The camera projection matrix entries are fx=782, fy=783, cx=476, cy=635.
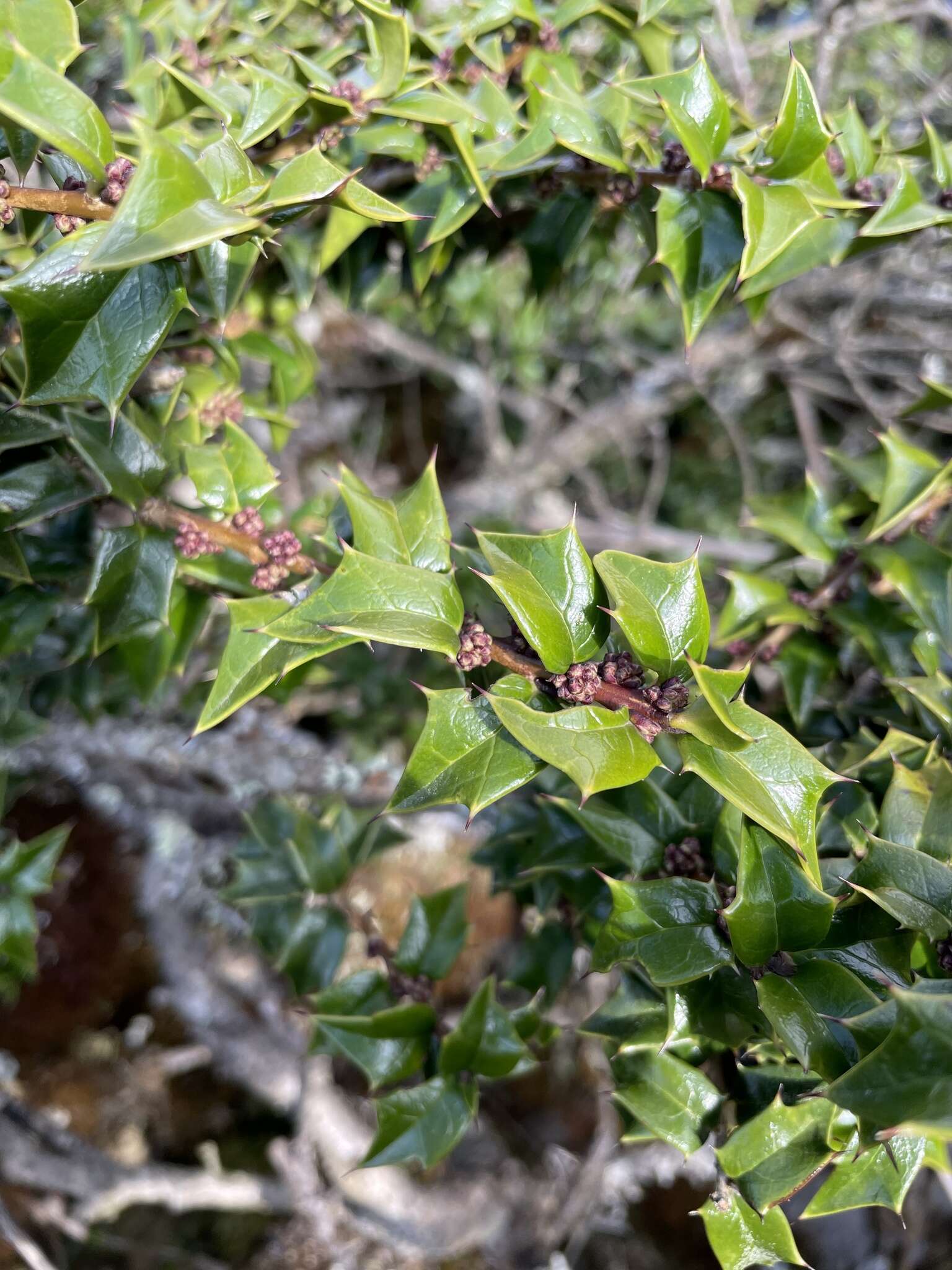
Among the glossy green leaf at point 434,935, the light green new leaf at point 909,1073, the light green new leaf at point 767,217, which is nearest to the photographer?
the light green new leaf at point 909,1073

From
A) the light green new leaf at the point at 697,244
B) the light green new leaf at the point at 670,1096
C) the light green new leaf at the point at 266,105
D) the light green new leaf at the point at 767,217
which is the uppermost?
the light green new leaf at the point at 266,105

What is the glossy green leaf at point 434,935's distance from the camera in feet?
2.56

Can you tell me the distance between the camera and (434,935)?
2.59 ft

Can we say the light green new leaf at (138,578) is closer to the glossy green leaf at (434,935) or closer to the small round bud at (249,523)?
the small round bud at (249,523)

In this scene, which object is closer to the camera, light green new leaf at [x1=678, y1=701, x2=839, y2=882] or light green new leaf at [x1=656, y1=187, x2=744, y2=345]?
light green new leaf at [x1=678, y1=701, x2=839, y2=882]

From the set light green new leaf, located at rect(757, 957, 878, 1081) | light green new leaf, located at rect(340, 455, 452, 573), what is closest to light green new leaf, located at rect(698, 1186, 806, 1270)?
light green new leaf, located at rect(757, 957, 878, 1081)

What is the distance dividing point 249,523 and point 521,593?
25cm

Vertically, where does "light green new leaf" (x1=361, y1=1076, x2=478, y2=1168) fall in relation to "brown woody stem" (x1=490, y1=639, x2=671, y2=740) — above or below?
below

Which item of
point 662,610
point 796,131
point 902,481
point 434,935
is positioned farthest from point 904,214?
point 434,935

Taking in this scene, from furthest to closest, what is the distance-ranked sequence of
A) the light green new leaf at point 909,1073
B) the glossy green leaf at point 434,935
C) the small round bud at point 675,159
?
the glossy green leaf at point 434,935 < the small round bud at point 675,159 < the light green new leaf at point 909,1073

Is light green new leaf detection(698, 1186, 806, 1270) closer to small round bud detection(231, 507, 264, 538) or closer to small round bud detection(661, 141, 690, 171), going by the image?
small round bud detection(231, 507, 264, 538)

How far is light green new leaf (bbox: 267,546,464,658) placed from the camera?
48 centimetres

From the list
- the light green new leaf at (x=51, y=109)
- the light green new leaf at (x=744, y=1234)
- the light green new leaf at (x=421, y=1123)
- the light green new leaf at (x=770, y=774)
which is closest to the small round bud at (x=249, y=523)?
the light green new leaf at (x=51, y=109)

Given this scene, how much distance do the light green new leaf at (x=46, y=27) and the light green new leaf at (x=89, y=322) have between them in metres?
0.14
